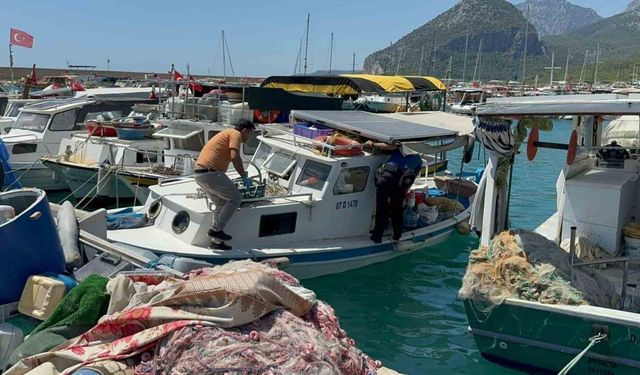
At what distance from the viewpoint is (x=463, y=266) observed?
12.2 meters

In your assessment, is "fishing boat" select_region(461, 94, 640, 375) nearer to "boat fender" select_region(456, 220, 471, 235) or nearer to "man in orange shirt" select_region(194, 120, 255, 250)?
"boat fender" select_region(456, 220, 471, 235)

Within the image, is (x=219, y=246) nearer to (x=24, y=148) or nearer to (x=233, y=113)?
(x=233, y=113)

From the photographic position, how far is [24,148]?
18.8 metres

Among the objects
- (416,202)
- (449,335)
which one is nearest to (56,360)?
(449,335)

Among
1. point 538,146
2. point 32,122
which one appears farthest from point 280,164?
point 32,122

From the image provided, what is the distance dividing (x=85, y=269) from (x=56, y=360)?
6.13 ft

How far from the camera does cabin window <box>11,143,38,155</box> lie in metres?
18.6

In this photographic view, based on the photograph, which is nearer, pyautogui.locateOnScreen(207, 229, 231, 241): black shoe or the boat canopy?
pyautogui.locateOnScreen(207, 229, 231, 241): black shoe

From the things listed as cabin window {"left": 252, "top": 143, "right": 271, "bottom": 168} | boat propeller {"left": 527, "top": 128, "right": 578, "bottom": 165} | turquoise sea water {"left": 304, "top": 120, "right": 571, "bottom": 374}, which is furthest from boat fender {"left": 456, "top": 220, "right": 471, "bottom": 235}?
cabin window {"left": 252, "top": 143, "right": 271, "bottom": 168}

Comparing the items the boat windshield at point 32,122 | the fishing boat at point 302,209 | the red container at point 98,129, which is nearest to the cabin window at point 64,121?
the boat windshield at point 32,122

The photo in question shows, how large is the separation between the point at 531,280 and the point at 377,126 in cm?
526

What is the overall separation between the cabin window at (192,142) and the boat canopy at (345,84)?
4239 mm

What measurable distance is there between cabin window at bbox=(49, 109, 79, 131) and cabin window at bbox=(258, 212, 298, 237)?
12.6 meters

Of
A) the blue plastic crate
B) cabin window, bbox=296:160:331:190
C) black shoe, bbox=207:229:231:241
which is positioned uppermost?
the blue plastic crate
